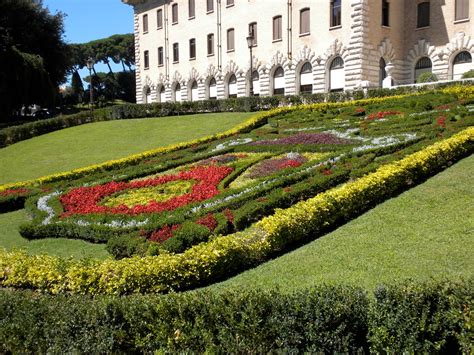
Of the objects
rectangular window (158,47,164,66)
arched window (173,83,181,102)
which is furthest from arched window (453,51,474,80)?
rectangular window (158,47,164,66)

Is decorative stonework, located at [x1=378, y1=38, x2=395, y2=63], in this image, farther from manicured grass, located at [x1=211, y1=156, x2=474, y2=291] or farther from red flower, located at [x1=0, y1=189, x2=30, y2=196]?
red flower, located at [x1=0, y1=189, x2=30, y2=196]

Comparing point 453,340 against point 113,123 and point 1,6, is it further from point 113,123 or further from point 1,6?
point 1,6

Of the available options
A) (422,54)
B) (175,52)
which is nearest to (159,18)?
(175,52)

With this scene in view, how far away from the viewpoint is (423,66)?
31766 mm

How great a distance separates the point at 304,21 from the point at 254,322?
31400mm

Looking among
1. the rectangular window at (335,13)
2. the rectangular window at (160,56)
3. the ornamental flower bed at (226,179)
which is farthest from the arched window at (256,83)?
the ornamental flower bed at (226,179)

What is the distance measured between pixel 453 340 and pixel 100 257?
6.59m

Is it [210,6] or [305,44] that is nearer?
[305,44]

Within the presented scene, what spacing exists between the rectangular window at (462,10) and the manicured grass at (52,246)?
27240 millimetres

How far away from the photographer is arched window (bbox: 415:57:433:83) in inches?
1237

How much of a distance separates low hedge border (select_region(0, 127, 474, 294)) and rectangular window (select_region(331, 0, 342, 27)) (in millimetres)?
23268

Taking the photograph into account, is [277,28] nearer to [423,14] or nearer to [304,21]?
[304,21]

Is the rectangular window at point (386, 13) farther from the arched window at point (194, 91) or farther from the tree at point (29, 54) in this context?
the tree at point (29, 54)

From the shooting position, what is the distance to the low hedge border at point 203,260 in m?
7.32
